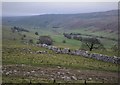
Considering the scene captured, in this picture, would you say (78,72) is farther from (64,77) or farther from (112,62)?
(112,62)

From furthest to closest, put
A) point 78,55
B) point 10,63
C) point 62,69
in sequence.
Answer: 1. point 78,55
2. point 10,63
3. point 62,69

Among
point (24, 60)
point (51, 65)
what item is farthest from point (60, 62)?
point (24, 60)

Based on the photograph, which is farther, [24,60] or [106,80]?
[24,60]

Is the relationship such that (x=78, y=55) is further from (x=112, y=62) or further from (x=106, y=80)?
(x=106, y=80)

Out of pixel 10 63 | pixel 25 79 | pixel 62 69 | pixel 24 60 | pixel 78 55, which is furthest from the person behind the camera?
pixel 78 55

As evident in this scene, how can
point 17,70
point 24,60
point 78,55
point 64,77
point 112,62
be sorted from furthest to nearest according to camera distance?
1. point 78,55
2. point 112,62
3. point 24,60
4. point 17,70
5. point 64,77

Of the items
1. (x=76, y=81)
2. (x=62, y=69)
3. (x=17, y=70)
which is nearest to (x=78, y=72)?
(x=62, y=69)

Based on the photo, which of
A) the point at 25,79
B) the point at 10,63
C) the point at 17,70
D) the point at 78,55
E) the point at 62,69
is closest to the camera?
the point at 25,79

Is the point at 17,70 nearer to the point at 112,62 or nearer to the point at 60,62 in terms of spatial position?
the point at 60,62

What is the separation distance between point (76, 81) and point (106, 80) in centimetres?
362

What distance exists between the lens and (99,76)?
25234 mm

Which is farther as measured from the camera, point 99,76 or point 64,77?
point 99,76

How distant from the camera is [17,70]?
82.5 feet

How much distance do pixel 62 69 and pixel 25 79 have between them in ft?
21.3
